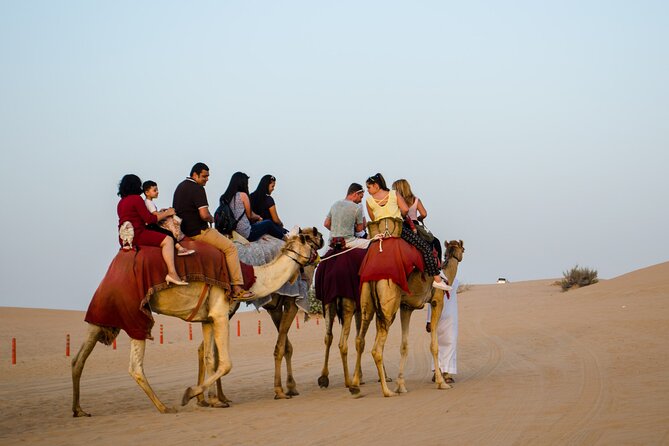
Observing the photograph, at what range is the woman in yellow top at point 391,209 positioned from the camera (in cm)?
1344

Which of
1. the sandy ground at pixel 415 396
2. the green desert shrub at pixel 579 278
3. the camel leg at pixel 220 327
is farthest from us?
the green desert shrub at pixel 579 278

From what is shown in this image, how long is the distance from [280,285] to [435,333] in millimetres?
2924

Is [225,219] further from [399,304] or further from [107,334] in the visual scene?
[399,304]

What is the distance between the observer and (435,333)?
14406 millimetres

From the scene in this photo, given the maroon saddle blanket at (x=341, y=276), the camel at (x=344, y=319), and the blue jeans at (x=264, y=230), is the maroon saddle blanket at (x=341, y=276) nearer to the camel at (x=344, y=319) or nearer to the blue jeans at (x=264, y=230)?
the camel at (x=344, y=319)

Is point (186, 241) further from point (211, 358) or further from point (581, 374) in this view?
point (581, 374)

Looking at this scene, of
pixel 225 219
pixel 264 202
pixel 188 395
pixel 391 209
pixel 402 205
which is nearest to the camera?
pixel 188 395

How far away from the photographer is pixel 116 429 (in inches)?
414

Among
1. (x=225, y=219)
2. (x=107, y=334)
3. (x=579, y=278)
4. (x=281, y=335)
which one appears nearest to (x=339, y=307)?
(x=281, y=335)

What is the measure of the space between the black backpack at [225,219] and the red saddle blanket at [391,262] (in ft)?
7.30

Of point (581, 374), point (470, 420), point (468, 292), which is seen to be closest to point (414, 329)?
point (581, 374)

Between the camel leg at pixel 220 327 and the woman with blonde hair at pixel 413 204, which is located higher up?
the woman with blonde hair at pixel 413 204

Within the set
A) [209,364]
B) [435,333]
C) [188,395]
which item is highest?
[435,333]

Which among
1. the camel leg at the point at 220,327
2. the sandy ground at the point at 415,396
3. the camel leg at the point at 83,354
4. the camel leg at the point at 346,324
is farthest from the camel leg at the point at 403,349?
the camel leg at the point at 83,354
